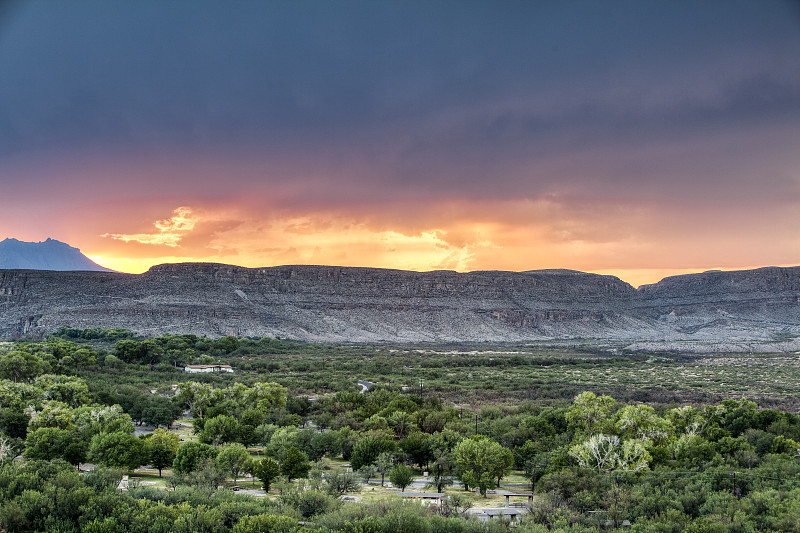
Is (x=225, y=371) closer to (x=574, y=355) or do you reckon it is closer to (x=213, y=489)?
(x=213, y=489)

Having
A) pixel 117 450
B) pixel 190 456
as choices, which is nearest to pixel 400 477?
pixel 190 456

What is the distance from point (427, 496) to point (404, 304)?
126 metres

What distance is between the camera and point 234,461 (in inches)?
1073

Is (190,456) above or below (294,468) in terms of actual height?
above

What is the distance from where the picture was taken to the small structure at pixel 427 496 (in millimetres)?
23938

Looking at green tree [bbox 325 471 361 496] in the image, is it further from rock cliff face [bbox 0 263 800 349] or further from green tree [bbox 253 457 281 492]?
rock cliff face [bbox 0 263 800 349]

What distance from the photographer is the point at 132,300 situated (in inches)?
4963

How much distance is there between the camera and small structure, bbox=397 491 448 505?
23938 millimetres

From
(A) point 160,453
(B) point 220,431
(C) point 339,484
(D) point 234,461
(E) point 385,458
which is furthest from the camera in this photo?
(B) point 220,431

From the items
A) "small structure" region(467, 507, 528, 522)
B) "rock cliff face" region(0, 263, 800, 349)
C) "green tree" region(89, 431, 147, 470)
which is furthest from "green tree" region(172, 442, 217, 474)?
"rock cliff face" region(0, 263, 800, 349)

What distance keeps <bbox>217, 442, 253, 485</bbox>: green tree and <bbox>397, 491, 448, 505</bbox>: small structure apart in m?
7.48

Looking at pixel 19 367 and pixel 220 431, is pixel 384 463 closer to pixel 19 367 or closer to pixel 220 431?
pixel 220 431

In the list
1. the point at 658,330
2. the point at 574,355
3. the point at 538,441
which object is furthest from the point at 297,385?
the point at 658,330

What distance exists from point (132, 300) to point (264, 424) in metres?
103
